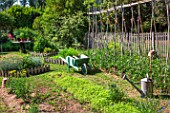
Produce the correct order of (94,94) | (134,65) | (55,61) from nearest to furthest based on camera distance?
1. (94,94)
2. (134,65)
3. (55,61)

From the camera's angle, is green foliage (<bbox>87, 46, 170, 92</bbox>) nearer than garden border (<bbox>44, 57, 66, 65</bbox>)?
Yes

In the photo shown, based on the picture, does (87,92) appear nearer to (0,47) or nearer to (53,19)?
(53,19)

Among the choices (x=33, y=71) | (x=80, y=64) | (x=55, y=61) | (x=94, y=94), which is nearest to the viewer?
(x=94, y=94)

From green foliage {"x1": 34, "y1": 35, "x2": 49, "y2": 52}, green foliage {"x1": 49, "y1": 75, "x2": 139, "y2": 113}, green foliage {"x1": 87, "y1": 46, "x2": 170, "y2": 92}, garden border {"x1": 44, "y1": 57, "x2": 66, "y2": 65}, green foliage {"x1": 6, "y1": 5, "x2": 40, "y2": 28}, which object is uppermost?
green foliage {"x1": 6, "y1": 5, "x2": 40, "y2": 28}

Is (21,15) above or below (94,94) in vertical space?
above

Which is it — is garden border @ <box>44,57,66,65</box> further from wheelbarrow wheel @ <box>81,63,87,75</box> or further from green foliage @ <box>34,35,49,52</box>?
green foliage @ <box>34,35,49,52</box>

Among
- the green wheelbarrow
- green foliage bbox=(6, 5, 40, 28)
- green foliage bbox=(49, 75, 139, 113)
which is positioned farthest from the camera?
green foliage bbox=(6, 5, 40, 28)

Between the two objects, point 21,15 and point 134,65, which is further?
point 21,15

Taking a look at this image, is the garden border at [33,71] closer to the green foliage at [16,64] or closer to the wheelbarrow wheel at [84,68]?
the green foliage at [16,64]

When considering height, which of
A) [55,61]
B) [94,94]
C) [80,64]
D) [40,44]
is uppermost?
[40,44]

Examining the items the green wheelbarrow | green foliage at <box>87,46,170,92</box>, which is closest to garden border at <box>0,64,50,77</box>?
the green wheelbarrow

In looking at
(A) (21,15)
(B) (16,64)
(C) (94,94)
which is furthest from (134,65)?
(A) (21,15)

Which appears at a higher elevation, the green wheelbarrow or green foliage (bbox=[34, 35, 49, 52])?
green foliage (bbox=[34, 35, 49, 52])

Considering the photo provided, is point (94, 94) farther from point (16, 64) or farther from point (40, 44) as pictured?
point (40, 44)
